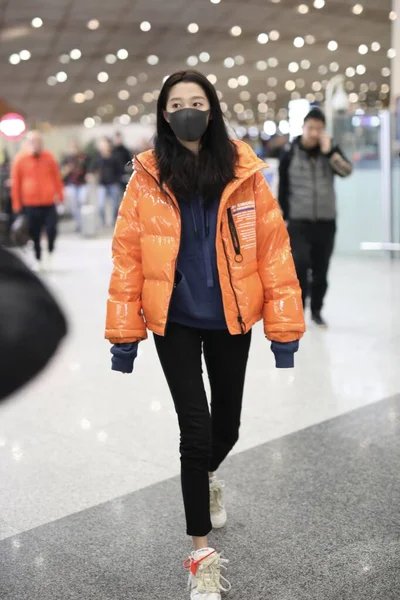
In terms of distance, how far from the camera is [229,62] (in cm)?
2823

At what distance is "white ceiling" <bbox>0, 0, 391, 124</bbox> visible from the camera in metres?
18.4

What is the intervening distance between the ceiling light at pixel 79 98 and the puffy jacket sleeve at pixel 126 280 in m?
34.7

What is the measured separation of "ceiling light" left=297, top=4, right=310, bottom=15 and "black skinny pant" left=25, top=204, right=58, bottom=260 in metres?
10.8

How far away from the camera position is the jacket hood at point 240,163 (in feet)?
8.57

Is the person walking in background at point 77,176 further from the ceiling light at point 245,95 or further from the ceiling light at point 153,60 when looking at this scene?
the ceiling light at point 245,95

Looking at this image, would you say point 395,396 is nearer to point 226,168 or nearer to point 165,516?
point 165,516

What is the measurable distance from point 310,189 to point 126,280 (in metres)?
3.92

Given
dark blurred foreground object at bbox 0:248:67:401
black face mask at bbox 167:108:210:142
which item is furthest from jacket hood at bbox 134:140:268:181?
dark blurred foreground object at bbox 0:248:67:401

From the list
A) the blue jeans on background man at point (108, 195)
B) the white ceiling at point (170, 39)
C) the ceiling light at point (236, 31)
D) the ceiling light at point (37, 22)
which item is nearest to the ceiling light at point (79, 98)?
the white ceiling at point (170, 39)

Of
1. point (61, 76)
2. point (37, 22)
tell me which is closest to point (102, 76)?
point (61, 76)

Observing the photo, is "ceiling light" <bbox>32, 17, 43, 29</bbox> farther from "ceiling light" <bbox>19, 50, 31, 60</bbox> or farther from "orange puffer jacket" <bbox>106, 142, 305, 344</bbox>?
"orange puffer jacket" <bbox>106, 142, 305, 344</bbox>

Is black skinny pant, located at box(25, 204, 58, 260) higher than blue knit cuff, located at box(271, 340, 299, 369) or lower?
lower

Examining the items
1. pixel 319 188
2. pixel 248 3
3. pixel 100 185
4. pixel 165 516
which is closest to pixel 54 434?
pixel 165 516

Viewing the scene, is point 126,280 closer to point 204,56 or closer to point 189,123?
point 189,123
